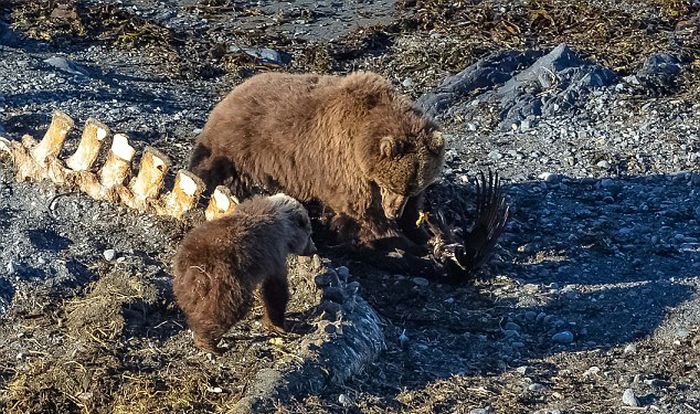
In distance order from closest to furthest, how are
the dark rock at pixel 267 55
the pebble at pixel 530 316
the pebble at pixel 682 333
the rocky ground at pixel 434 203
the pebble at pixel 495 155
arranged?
the rocky ground at pixel 434 203
the pebble at pixel 682 333
the pebble at pixel 530 316
the pebble at pixel 495 155
the dark rock at pixel 267 55

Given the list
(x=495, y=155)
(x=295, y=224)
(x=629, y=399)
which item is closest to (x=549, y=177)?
(x=495, y=155)

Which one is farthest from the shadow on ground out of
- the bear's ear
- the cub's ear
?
the bear's ear

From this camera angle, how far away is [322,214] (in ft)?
29.5

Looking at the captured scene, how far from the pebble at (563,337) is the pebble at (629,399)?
0.90m

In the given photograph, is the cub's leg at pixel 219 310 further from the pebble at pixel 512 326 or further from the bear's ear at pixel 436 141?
the bear's ear at pixel 436 141

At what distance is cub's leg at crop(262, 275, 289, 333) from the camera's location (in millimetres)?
7020

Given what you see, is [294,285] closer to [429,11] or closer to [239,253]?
[239,253]

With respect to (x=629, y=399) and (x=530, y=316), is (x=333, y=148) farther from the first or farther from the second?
(x=629, y=399)

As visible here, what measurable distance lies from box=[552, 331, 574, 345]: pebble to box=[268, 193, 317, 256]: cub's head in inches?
71.6

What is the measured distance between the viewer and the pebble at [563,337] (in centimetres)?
766

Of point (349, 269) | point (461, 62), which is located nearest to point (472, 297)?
point (349, 269)

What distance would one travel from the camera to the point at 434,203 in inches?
383

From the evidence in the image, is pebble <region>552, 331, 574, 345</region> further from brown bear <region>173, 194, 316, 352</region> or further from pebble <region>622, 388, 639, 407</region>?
brown bear <region>173, 194, 316, 352</region>

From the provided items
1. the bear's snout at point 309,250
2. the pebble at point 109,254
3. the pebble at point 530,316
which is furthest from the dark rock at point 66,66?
the pebble at point 530,316
